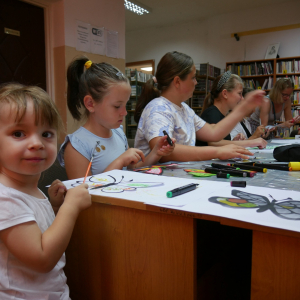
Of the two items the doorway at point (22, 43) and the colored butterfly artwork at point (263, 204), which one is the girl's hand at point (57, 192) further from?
the doorway at point (22, 43)

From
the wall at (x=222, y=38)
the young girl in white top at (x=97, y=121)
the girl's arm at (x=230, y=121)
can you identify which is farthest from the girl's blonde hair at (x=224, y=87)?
the wall at (x=222, y=38)

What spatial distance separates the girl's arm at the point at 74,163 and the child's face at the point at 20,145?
0.45 m

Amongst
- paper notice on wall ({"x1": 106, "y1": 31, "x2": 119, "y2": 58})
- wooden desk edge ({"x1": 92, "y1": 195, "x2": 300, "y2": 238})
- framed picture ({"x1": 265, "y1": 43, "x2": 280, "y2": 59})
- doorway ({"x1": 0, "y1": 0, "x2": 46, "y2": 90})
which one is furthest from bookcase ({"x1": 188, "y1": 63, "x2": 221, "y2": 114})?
wooden desk edge ({"x1": 92, "y1": 195, "x2": 300, "y2": 238})

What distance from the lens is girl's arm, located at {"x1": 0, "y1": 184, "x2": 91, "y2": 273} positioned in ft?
1.73

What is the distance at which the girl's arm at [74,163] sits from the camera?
107cm

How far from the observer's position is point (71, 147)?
1102 mm

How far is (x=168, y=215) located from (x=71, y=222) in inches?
7.9

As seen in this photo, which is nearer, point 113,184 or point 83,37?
point 113,184

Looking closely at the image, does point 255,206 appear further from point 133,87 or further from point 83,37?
point 133,87

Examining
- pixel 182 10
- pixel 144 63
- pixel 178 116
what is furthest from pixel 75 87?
pixel 144 63

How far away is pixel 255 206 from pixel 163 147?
0.62 metres

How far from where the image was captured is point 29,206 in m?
0.59

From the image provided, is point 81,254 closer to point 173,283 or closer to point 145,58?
point 173,283

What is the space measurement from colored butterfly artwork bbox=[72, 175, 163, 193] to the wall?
17.9ft
